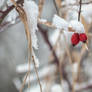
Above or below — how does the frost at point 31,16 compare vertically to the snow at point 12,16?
above

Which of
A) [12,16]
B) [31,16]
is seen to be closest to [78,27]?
[31,16]

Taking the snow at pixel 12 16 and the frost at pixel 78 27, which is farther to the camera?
the snow at pixel 12 16

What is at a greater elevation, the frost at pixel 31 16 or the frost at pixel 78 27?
the frost at pixel 31 16

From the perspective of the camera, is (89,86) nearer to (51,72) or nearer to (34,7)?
(51,72)

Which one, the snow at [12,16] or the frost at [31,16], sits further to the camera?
the snow at [12,16]

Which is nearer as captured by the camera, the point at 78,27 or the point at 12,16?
the point at 78,27

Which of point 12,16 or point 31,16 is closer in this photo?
point 31,16

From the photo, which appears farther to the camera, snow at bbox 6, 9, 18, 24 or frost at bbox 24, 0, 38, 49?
snow at bbox 6, 9, 18, 24

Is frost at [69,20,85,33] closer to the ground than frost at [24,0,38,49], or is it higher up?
closer to the ground

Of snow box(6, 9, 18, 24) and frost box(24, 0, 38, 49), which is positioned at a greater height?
frost box(24, 0, 38, 49)

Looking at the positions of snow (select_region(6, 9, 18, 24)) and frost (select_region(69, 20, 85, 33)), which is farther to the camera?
snow (select_region(6, 9, 18, 24))

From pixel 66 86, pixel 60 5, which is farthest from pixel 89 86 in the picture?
pixel 60 5

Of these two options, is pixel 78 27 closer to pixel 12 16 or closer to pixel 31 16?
pixel 31 16
